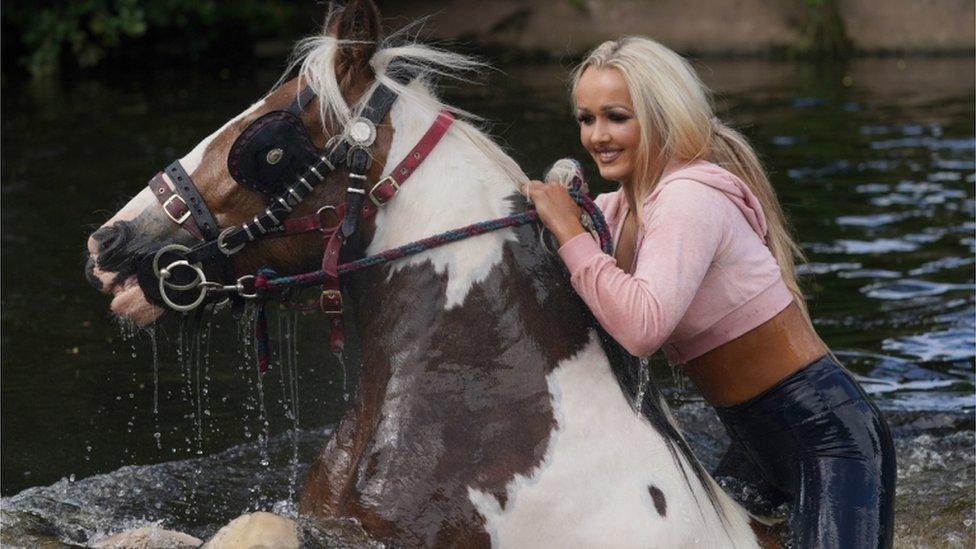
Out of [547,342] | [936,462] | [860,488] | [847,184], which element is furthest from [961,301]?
[547,342]

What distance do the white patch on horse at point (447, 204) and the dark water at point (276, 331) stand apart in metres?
0.66

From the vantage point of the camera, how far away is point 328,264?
121 inches

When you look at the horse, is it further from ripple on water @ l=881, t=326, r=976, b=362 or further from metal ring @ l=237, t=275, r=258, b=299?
ripple on water @ l=881, t=326, r=976, b=362

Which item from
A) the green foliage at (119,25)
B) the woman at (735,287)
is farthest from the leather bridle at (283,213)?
the green foliage at (119,25)

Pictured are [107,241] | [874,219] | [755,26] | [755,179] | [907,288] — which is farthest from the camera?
[755,26]

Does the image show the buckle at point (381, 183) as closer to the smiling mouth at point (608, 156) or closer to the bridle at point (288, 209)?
the bridle at point (288, 209)

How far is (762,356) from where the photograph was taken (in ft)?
10.6

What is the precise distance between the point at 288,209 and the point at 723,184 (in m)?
1.00

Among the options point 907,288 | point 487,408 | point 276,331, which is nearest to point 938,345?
point 907,288

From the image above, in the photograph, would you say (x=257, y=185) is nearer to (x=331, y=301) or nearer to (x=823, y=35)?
(x=331, y=301)

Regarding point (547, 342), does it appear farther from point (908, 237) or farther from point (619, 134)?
point (908, 237)

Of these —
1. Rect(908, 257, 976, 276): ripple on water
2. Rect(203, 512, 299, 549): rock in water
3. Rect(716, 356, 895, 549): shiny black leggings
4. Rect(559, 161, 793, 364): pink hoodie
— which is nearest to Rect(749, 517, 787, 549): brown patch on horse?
Rect(716, 356, 895, 549): shiny black leggings

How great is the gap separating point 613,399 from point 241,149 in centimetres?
102

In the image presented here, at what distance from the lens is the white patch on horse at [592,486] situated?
116 inches
